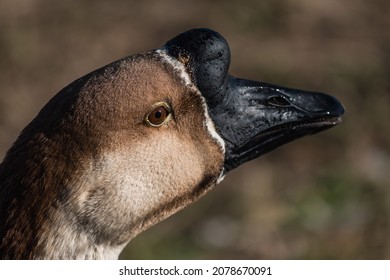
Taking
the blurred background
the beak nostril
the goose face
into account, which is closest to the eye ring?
the goose face

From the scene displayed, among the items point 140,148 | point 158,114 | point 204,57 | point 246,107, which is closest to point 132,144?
point 140,148

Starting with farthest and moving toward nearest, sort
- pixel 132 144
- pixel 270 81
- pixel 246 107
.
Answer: pixel 270 81 < pixel 246 107 < pixel 132 144

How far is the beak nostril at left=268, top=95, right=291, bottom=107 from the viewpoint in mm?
4871

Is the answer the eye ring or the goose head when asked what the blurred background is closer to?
the goose head

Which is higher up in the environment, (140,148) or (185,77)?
(185,77)

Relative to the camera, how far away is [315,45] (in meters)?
10.2

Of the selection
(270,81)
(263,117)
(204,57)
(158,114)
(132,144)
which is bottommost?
(270,81)

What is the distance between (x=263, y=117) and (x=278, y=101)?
13 cm

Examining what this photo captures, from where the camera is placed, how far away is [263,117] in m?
4.84

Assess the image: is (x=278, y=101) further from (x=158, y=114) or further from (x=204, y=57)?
(x=158, y=114)

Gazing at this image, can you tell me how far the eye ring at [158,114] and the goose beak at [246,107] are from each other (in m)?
0.28

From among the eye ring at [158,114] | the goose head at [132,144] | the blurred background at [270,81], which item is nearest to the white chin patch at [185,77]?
the goose head at [132,144]

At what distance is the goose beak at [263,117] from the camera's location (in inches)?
190

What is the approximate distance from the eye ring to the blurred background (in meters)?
3.29
